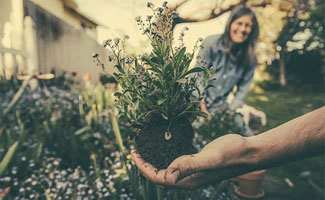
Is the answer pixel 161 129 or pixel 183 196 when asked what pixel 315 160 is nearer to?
pixel 183 196

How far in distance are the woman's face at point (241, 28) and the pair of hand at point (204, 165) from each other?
1957 millimetres

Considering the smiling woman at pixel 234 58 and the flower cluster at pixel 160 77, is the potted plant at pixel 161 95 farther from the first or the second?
the smiling woman at pixel 234 58

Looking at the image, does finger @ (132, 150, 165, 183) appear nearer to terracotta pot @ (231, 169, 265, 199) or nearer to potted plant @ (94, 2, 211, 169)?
potted plant @ (94, 2, 211, 169)

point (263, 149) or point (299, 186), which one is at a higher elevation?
point (263, 149)

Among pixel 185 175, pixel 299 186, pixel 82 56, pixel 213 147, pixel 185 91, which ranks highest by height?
pixel 82 56

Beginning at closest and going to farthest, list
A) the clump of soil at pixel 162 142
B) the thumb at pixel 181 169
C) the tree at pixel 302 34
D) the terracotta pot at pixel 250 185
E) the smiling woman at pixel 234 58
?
the thumb at pixel 181 169 → the clump of soil at pixel 162 142 → the terracotta pot at pixel 250 185 → the smiling woman at pixel 234 58 → the tree at pixel 302 34

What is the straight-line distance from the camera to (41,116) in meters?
3.11

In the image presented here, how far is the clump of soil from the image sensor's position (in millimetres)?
1157

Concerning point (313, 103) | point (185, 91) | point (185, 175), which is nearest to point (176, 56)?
point (185, 91)

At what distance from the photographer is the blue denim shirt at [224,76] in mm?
2830

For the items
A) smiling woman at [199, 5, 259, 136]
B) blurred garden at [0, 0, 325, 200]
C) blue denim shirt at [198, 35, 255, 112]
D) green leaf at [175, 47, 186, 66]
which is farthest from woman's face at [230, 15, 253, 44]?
green leaf at [175, 47, 186, 66]

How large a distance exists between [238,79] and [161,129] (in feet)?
6.70

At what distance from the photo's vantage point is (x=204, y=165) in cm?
103

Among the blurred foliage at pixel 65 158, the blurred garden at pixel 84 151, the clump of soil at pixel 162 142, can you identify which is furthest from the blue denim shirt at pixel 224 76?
the clump of soil at pixel 162 142
